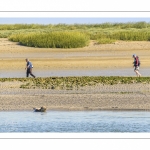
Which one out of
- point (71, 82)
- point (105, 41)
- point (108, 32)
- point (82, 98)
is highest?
point (108, 32)

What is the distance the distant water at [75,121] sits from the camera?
1870 cm

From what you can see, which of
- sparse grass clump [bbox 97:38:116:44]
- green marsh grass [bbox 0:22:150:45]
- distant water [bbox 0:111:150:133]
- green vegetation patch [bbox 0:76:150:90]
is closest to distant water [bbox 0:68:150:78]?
green vegetation patch [bbox 0:76:150:90]

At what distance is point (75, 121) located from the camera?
19.6m

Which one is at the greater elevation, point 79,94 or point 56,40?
point 56,40

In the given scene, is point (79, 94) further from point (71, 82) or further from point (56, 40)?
point (56, 40)

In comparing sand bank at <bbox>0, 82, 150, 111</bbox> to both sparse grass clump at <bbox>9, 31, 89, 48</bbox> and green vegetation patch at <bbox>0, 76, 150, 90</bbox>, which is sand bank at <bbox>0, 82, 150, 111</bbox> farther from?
sparse grass clump at <bbox>9, 31, 89, 48</bbox>

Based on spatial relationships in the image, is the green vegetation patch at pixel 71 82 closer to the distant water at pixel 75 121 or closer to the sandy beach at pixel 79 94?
the sandy beach at pixel 79 94

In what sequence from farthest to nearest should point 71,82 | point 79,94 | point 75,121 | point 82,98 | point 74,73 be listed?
point 74,73 < point 71,82 < point 79,94 < point 82,98 < point 75,121

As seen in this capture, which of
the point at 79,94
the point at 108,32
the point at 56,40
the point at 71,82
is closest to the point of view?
the point at 79,94

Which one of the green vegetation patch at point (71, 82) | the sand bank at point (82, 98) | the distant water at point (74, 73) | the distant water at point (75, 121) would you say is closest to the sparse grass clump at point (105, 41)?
the distant water at point (74, 73)

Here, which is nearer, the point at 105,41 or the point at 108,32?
the point at 105,41

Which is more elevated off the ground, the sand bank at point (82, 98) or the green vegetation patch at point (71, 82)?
the green vegetation patch at point (71, 82)

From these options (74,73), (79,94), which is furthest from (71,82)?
(74,73)
